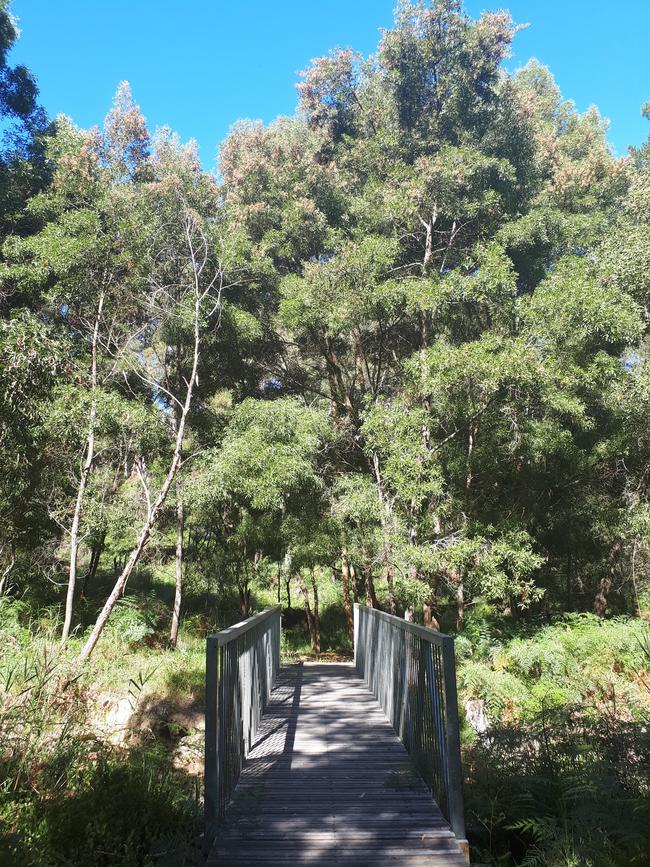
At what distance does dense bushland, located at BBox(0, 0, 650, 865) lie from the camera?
27.2ft

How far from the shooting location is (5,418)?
5.77 meters

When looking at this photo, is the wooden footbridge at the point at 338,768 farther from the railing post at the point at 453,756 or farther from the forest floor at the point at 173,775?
the forest floor at the point at 173,775

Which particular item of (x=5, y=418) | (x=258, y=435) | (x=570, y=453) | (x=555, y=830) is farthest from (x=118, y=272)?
(x=555, y=830)

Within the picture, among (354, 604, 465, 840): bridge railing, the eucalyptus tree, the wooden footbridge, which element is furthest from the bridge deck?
the eucalyptus tree

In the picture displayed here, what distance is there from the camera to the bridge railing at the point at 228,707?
2.88 m

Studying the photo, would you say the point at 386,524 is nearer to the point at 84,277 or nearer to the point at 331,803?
the point at 331,803

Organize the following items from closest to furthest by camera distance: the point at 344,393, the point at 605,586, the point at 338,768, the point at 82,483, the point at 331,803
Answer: the point at 331,803, the point at 338,768, the point at 82,483, the point at 605,586, the point at 344,393

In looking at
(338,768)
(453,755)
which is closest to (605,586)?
(338,768)

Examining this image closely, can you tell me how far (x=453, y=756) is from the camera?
2.89 meters

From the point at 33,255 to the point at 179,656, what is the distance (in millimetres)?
8555

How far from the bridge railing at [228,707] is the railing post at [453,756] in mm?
1241

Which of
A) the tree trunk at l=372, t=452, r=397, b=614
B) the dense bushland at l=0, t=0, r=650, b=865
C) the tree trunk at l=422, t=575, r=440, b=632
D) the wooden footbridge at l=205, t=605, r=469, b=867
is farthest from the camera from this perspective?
the tree trunk at l=422, t=575, r=440, b=632

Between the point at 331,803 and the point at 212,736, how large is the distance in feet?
3.08

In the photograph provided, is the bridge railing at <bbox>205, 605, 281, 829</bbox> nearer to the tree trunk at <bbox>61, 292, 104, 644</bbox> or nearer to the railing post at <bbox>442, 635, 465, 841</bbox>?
the railing post at <bbox>442, 635, 465, 841</bbox>
